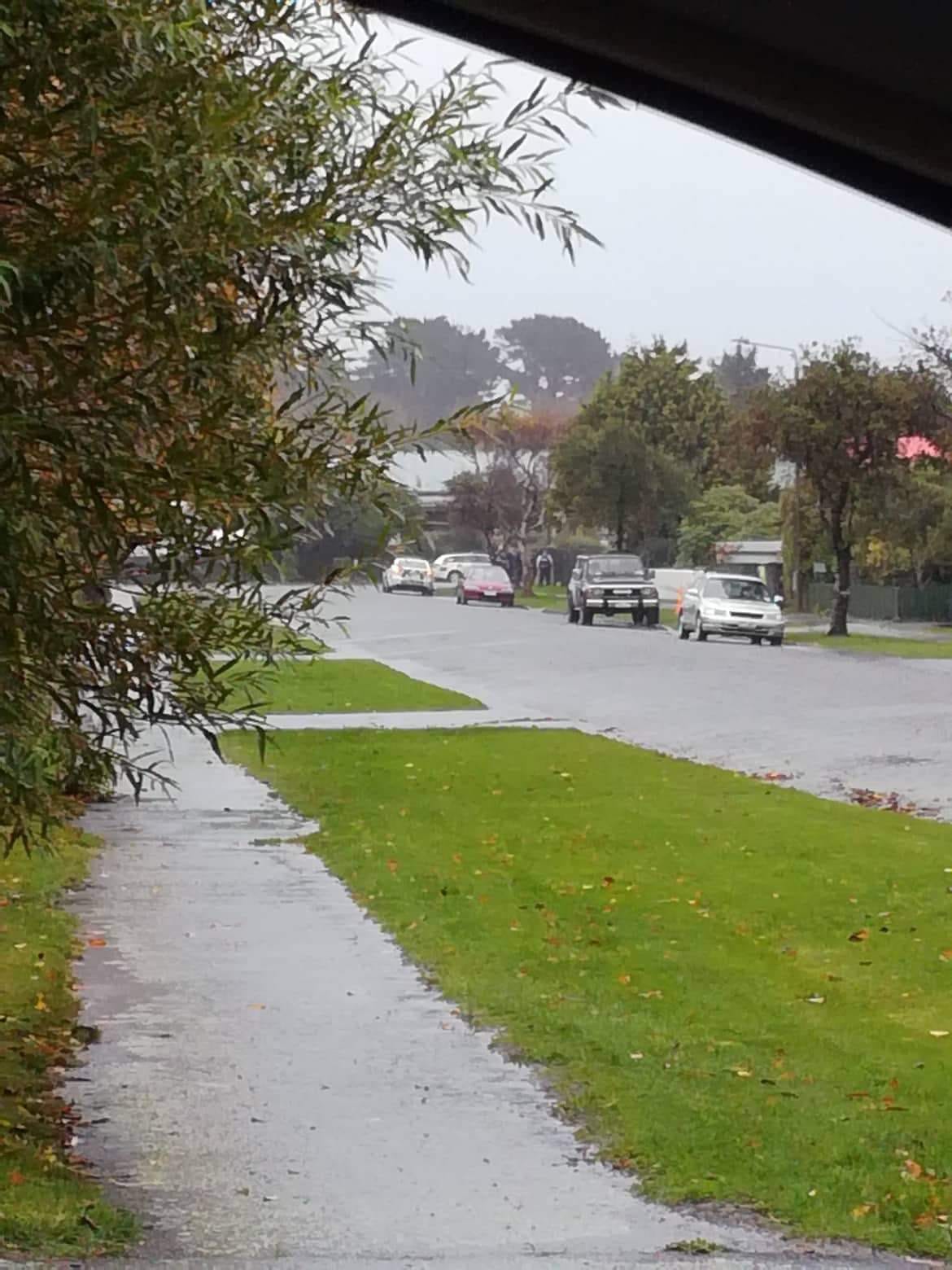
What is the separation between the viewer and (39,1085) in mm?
7383

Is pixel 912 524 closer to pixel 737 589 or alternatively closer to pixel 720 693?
pixel 737 589

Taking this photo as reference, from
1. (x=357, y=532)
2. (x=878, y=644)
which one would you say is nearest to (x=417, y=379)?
(x=357, y=532)

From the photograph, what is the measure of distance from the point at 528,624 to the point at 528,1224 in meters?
38.1

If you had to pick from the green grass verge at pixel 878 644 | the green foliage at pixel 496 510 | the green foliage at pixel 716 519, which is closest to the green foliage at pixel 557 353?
the green foliage at pixel 496 510

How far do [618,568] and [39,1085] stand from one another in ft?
120

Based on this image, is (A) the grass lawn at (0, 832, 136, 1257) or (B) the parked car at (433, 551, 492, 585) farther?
(B) the parked car at (433, 551, 492, 585)

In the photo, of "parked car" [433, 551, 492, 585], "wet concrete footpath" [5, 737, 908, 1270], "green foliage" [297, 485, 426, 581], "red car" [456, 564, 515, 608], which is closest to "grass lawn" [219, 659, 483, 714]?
"wet concrete footpath" [5, 737, 908, 1270]

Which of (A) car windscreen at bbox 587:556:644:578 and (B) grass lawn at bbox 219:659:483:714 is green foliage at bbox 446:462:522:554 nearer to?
(A) car windscreen at bbox 587:556:644:578

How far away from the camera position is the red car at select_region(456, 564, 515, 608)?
51250 millimetres

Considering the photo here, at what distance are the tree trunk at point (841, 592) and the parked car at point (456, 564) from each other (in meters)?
10.4

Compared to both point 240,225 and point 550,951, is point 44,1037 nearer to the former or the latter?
point 550,951

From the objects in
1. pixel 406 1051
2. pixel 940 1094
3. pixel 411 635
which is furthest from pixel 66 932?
pixel 411 635

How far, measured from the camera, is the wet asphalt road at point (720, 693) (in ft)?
61.5

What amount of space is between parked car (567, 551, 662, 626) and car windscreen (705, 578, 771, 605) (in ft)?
12.0
